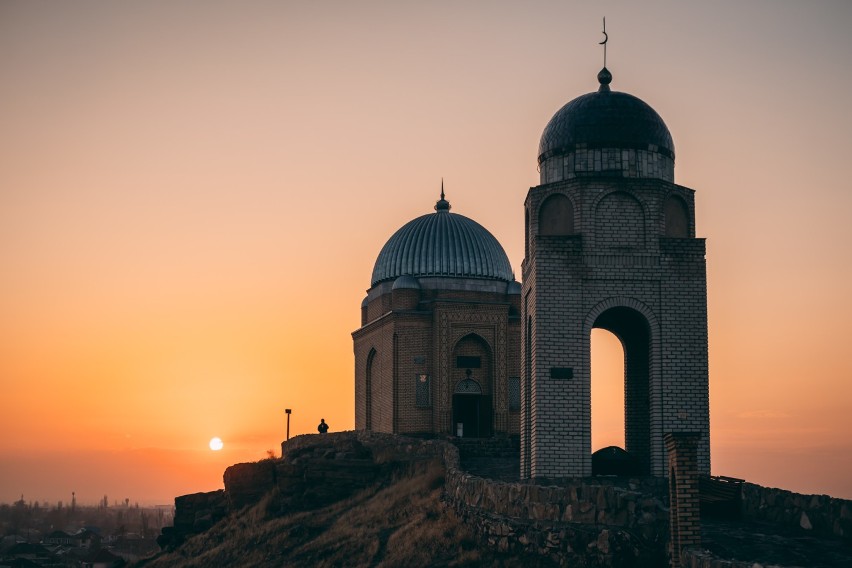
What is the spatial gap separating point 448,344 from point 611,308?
58.5 ft

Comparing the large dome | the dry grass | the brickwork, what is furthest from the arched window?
the large dome

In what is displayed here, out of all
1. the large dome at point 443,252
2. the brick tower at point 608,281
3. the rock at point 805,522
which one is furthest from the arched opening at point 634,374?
the large dome at point 443,252

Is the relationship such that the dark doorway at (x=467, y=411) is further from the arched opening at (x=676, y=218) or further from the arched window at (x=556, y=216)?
the arched opening at (x=676, y=218)

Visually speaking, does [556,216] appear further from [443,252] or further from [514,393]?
[443,252]

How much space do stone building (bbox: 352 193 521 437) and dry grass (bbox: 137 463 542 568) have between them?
9331 millimetres

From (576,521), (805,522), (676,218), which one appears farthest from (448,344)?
(805,522)

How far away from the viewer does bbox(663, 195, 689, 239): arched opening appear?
29781 millimetres

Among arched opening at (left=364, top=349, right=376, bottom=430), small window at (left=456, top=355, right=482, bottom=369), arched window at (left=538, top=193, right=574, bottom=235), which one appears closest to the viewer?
arched window at (left=538, top=193, right=574, bottom=235)

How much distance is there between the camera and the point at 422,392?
4662 cm

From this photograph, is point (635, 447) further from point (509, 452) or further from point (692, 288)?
point (509, 452)

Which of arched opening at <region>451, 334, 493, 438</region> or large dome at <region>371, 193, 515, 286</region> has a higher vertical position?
large dome at <region>371, 193, 515, 286</region>

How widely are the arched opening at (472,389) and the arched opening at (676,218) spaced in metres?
18.1

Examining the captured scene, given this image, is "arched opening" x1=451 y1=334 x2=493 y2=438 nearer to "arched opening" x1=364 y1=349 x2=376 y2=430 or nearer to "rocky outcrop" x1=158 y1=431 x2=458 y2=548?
"arched opening" x1=364 y1=349 x2=376 y2=430

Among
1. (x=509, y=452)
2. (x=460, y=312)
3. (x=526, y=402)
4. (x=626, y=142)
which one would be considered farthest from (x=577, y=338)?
(x=460, y=312)
